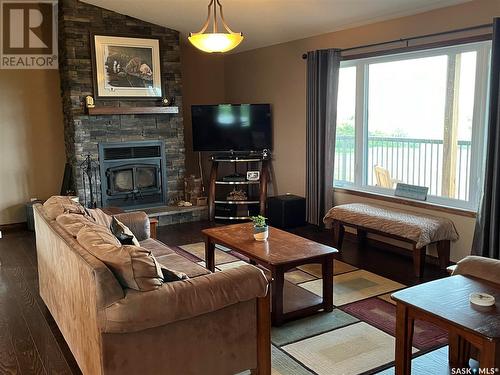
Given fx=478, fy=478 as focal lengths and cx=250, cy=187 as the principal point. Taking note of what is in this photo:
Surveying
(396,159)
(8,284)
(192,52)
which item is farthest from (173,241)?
(192,52)

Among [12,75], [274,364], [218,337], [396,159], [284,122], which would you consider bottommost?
[274,364]

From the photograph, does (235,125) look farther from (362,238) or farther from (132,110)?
(362,238)

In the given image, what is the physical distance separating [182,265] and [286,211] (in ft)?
9.19

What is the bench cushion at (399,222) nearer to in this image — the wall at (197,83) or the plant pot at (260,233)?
the plant pot at (260,233)

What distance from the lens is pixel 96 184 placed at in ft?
20.0

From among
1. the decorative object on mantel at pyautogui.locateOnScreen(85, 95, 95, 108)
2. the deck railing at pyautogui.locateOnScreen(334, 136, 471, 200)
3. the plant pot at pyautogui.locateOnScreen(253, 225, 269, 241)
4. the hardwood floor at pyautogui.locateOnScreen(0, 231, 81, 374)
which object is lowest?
the hardwood floor at pyautogui.locateOnScreen(0, 231, 81, 374)

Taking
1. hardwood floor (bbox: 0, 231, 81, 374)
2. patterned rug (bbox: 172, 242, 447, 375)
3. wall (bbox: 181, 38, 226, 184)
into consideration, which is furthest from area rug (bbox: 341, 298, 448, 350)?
wall (bbox: 181, 38, 226, 184)

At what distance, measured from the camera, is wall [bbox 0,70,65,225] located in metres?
6.05

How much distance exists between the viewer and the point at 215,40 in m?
3.87

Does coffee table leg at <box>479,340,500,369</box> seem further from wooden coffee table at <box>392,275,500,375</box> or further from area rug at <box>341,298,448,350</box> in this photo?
area rug at <box>341,298,448,350</box>

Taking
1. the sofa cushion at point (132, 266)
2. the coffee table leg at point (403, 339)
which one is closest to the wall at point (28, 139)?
the sofa cushion at point (132, 266)

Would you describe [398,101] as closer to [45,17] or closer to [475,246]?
[475,246]

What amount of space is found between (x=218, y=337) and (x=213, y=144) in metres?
4.46

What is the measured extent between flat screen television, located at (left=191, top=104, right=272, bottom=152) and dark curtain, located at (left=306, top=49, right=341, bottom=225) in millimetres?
881
